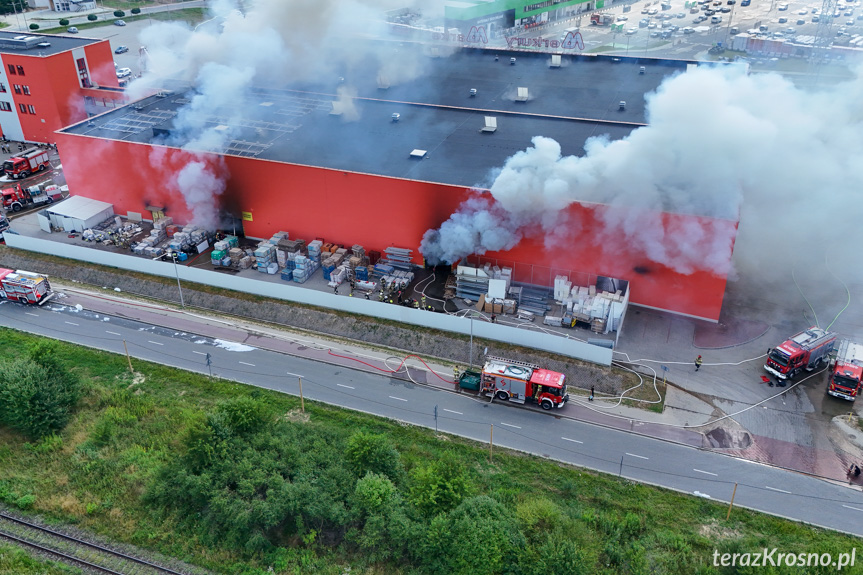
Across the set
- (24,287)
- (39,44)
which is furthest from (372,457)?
(39,44)

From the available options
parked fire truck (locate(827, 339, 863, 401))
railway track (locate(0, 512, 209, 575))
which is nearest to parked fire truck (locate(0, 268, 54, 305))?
railway track (locate(0, 512, 209, 575))

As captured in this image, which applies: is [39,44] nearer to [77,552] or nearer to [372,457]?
[77,552]

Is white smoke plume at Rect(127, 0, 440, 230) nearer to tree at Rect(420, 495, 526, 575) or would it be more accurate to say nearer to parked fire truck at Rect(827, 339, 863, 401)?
tree at Rect(420, 495, 526, 575)

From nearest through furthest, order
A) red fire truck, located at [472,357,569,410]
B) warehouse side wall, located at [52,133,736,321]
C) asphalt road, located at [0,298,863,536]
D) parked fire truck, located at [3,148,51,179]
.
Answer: asphalt road, located at [0,298,863,536] → red fire truck, located at [472,357,569,410] → warehouse side wall, located at [52,133,736,321] → parked fire truck, located at [3,148,51,179]

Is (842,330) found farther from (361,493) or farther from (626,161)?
(361,493)

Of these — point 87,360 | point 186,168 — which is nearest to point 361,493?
point 87,360

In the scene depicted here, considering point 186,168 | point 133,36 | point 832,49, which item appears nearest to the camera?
point 186,168

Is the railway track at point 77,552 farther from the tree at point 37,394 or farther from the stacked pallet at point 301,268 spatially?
the stacked pallet at point 301,268
